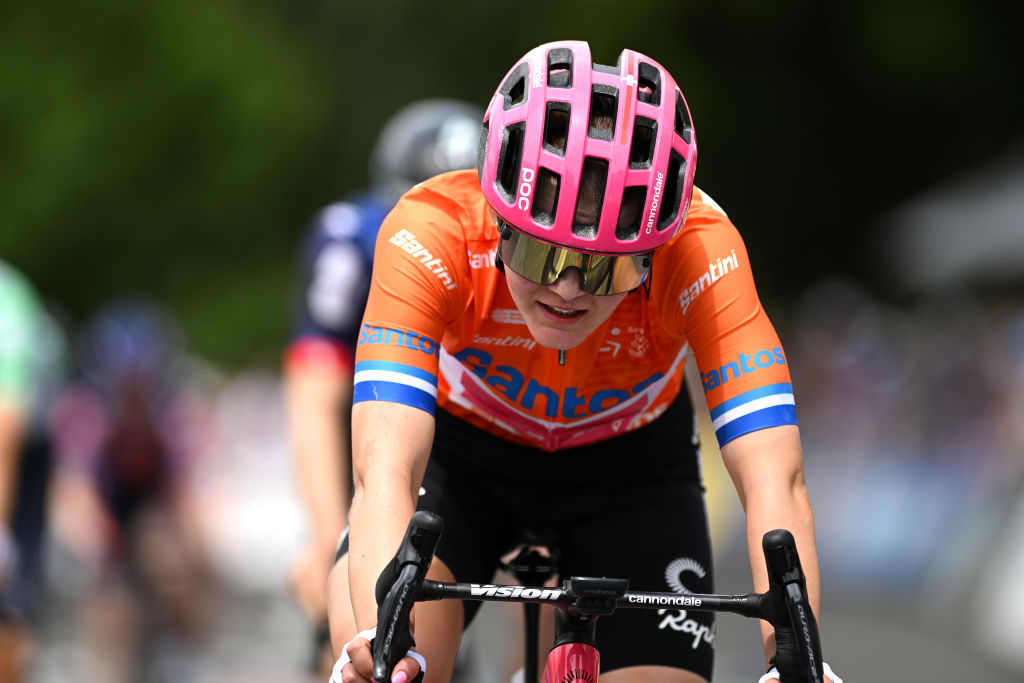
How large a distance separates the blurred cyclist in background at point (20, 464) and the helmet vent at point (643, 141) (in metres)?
3.23

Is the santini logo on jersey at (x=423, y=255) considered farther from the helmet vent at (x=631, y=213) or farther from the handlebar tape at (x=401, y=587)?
the handlebar tape at (x=401, y=587)

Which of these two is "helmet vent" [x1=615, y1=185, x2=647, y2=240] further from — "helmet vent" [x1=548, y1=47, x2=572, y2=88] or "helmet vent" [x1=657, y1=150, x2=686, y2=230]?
"helmet vent" [x1=548, y1=47, x2=572, y2=88]

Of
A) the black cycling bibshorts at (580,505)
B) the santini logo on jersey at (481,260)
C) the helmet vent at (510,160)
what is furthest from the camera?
the black cycling bibshorts at (580,505)

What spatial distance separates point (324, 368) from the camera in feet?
19.9

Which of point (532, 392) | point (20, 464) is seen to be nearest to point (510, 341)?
point (532, 392)

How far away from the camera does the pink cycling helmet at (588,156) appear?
3557 mm

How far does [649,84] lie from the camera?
380 cm

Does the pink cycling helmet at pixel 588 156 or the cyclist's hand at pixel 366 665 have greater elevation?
the pink cycling helmet at pixel 588 156

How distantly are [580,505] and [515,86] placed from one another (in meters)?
1.30

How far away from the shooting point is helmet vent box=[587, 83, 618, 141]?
367cm

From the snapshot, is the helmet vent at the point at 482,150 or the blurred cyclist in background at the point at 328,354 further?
the blurred cyclist in background at the point at 328,354

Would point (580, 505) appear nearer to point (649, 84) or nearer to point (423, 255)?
point (423, 255)

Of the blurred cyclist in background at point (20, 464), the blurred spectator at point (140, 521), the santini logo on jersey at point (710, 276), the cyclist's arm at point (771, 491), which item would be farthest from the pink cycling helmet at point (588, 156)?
the blurred spectator at point (140, 521)

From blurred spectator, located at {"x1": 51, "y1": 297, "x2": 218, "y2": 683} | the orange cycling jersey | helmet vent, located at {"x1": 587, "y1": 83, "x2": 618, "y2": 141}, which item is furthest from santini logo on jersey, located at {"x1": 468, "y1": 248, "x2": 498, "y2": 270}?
blurred spectator, located at {"x1": 51, "y1": 297, "x2": 218, "y2": 683}
